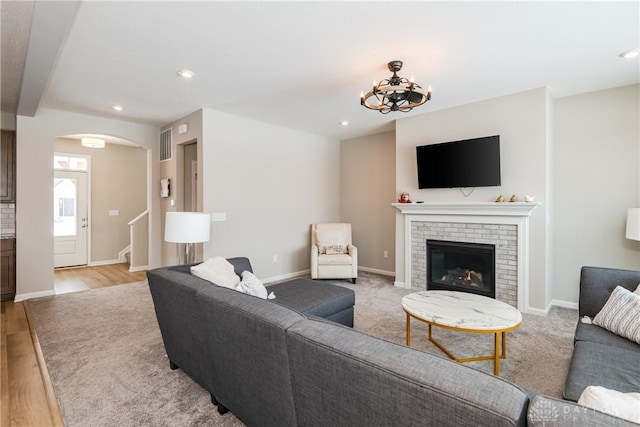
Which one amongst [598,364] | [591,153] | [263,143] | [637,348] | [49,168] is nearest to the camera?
[598,364]

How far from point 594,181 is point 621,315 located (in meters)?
2.36

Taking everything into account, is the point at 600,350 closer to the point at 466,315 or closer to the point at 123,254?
the point at 466,315

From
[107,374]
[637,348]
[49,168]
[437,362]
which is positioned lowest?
[107,374]

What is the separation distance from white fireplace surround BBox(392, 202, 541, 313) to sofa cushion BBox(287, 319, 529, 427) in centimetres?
336

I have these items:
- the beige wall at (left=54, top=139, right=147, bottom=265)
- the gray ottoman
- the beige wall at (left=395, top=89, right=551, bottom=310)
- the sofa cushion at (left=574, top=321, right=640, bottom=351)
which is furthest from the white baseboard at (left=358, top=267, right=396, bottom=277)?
the beige wall at (left=54, top=139, right=147, bottom=265)

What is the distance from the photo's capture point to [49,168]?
4.35 metres

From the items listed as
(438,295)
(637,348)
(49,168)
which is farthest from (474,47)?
(49,168)

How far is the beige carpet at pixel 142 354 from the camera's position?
6.38 ft

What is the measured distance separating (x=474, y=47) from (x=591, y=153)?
2252 mm

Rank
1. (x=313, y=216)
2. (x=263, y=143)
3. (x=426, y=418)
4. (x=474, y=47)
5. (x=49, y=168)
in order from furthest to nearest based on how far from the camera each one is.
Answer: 1. (x=313, y=216)
2. (x=263, y=143)
3. (x=49, y=168)
4. (x=474, y=47)
5. (x=426, y=418)

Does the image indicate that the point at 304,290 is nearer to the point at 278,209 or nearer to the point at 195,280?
the point at 195,280

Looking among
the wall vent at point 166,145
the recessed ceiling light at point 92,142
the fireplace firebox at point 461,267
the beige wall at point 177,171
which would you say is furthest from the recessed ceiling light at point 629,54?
the recessed ceiling light at point 92,142

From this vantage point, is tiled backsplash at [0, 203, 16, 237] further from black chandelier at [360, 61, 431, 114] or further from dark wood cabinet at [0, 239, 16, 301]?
black chandelier at [360, 61, 431, 114]

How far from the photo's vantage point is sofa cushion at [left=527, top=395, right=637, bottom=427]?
0.68 m
